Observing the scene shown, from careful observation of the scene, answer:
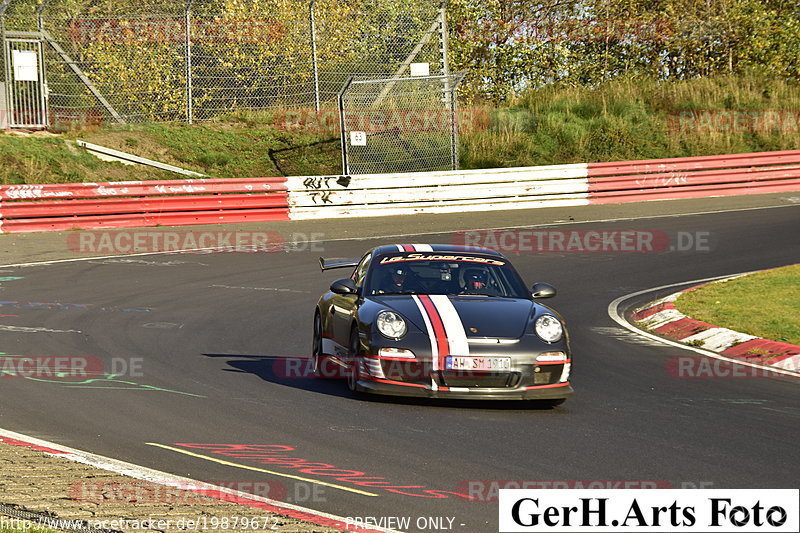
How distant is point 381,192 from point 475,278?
1535cm

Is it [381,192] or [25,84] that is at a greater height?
[25,84]

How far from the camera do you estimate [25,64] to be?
2631 cm

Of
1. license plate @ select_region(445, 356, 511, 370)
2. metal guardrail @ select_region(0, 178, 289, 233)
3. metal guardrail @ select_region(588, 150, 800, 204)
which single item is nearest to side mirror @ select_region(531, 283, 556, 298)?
license plate @ select_region(445, 356, 511, 370)

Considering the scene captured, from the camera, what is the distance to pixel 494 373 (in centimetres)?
882

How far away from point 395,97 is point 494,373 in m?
20.2

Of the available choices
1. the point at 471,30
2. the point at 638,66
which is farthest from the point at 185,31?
the point at 638,66

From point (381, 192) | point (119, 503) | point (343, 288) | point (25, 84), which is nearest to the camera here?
point (119, 503)

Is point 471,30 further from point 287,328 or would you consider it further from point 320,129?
point 287,328

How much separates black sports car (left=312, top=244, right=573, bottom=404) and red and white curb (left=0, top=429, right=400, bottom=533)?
2720 mm

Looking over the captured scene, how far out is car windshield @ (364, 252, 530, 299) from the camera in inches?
399

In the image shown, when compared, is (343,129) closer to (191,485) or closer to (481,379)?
(481,379)
